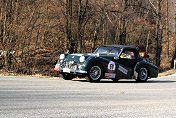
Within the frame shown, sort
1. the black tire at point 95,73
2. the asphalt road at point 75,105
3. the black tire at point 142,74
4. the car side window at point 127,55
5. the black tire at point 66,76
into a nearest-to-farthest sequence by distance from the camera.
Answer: the asphalt road at point 75,105
the black tire at point 95,73
the black tire at point 66,76
the car side window at point 127,55
the black tire at point 142,74

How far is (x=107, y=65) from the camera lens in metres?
15.6

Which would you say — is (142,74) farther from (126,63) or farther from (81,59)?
(81,59)

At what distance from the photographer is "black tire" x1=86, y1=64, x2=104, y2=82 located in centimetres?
1506

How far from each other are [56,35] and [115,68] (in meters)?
20.0

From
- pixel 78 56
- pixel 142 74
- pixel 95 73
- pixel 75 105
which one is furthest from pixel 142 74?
pixel 75 105

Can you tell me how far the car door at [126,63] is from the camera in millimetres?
16219

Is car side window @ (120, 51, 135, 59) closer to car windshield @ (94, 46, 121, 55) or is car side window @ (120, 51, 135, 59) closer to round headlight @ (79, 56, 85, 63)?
car windshield @ (94, 46, 121, 55)

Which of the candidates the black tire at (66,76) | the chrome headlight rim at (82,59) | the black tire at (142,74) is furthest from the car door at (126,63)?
the black tire at (66,76)

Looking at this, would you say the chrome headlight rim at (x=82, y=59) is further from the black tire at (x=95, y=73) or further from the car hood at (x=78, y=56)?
the black tire at (x=95, y=73)

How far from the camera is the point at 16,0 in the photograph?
2430 cm

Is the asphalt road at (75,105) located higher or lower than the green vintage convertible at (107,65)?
lower

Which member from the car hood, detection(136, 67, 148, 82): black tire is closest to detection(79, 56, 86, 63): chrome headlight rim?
the car hood

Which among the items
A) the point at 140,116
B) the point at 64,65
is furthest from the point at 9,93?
the point at 64,65

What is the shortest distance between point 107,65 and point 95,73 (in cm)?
67
